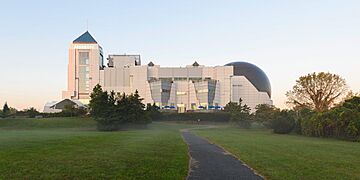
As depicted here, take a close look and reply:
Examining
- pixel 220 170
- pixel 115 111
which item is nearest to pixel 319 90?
pixel 115 111

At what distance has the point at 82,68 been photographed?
14100cm

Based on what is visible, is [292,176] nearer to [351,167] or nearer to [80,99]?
[351,167]

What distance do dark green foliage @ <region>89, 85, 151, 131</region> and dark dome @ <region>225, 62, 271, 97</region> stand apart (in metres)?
89.4

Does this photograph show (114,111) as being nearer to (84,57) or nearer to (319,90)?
(319,90)

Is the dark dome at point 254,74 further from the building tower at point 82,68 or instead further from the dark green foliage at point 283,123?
the dark green foliage at point 283,123

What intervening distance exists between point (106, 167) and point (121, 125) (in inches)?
1911

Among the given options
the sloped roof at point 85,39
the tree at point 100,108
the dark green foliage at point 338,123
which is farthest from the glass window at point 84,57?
the dark green foliage at point 338,123

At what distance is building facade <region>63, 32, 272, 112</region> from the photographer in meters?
134

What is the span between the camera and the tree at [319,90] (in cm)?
5522

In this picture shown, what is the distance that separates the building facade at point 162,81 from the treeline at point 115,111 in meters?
69.3

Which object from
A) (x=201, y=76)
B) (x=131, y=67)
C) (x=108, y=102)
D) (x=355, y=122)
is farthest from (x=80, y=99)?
(x=355, y=122)

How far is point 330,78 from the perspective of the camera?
54938 millimetres

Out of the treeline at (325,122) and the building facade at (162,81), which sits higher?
the building facade at (162,81)

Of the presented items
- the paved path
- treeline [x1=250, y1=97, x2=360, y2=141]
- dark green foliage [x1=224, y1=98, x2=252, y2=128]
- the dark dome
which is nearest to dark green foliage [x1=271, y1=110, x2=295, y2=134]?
treeline [x1=250, y1=97, x2=360, y2=141]
